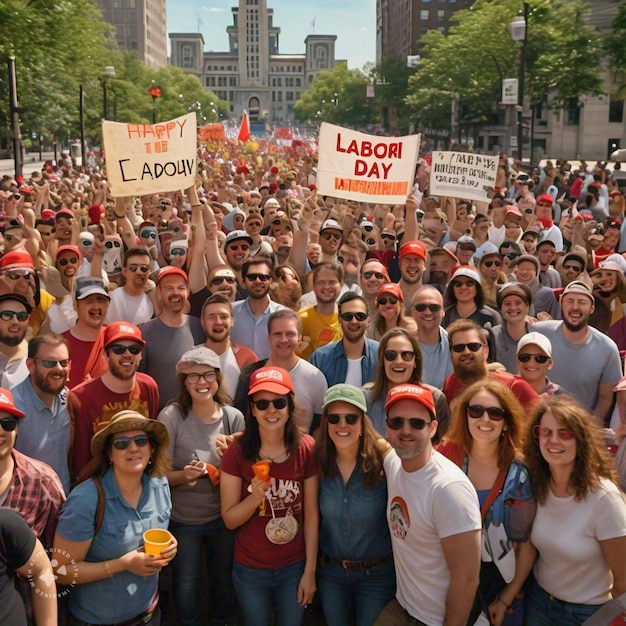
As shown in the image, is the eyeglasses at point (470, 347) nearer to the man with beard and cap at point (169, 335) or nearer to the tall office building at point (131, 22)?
the man with beard and cap at point (169, 335)

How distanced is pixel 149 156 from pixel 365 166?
105 inches

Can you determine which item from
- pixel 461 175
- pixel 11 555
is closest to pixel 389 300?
pixel 11 555

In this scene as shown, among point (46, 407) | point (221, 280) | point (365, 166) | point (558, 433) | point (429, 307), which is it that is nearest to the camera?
point (558, 433)

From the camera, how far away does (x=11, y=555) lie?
10.7 feet

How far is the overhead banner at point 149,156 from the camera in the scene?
879 cm

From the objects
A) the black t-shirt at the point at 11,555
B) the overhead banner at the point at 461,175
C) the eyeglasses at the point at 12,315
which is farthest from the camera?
the overhead banner at the point at 461,175

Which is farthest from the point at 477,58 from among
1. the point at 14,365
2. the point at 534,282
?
the point at 14,365

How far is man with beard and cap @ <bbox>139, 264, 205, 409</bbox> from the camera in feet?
18.0

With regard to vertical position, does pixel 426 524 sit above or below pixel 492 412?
below

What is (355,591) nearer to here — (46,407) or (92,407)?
(92,407)

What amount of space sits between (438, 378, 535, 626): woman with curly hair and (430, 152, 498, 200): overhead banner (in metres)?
8.10

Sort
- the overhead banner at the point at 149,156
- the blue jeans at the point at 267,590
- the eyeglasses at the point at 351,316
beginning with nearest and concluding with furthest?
the blue jeans at the point at 267,590 → the eyeglasses at the point at 351,316 → the overhead banner at the point at 149,156

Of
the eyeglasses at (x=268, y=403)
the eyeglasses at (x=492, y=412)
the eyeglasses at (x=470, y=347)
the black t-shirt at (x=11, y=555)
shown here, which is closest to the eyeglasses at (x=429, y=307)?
the eyeglasses at (x=470, y=347)

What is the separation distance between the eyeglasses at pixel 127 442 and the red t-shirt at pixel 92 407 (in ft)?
2.65
